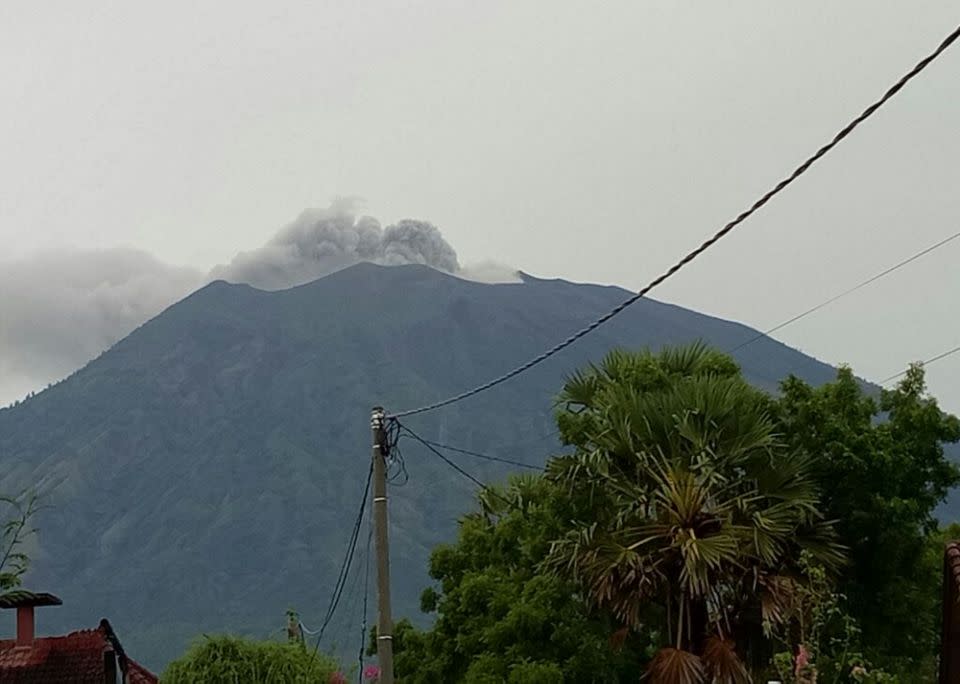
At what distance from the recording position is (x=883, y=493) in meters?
28.3

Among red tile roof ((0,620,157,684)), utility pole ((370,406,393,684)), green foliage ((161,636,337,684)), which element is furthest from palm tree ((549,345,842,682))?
red tile roof ((0,620,157,684))

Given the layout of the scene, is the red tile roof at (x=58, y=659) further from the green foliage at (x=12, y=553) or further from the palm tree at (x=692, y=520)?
the green foliage at (x=12, y=553)

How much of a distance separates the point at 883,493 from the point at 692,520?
18.6ft

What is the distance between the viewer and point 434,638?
1276 inches

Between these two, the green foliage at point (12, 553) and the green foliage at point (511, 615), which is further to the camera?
the green foliage at point (511, 615)

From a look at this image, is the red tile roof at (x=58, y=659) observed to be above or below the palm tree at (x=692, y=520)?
below

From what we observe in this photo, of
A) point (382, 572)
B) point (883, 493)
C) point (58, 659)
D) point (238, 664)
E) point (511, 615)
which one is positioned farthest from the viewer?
point (58, 659)

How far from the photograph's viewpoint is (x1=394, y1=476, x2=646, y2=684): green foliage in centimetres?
2830

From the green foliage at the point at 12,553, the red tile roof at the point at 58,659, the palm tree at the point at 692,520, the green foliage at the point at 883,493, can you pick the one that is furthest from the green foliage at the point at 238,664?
the green foliage at the point at 12,553

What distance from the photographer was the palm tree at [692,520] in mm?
23812

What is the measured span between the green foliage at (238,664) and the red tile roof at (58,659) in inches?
246

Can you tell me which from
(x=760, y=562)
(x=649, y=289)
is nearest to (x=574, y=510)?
(x=760, y=562)

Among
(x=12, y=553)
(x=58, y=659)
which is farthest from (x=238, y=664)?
(x=12, y=553)

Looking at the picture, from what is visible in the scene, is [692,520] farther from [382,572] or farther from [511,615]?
[511,615]
